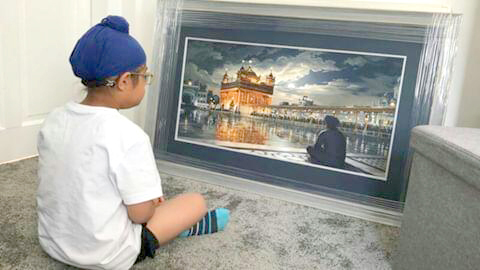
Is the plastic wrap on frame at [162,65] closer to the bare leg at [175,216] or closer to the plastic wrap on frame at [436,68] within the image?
the bare leg at [175,216]

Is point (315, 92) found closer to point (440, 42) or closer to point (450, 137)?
point (440, 42)

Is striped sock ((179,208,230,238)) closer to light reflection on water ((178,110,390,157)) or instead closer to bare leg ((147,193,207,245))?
bare leg ((147,193,207,245))

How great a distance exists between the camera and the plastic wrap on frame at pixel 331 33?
1.23 metres

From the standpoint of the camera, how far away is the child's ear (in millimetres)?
838

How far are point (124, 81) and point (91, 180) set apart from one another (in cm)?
22

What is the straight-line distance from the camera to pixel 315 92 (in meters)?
1.39

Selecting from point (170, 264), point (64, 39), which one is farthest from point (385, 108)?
point (64, 39)

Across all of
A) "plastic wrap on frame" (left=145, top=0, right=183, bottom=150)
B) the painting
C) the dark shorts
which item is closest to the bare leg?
the dark shorts

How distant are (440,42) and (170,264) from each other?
1049mm

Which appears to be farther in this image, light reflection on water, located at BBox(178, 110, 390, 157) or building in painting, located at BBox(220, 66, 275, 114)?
building in painting, located at BBox(220, 66, 275, 114)

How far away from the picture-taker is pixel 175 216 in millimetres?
1024

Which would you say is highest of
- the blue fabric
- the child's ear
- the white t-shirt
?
the blue fabric

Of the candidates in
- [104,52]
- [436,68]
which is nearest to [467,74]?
[436,68]

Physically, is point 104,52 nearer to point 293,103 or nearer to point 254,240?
point 254,240
